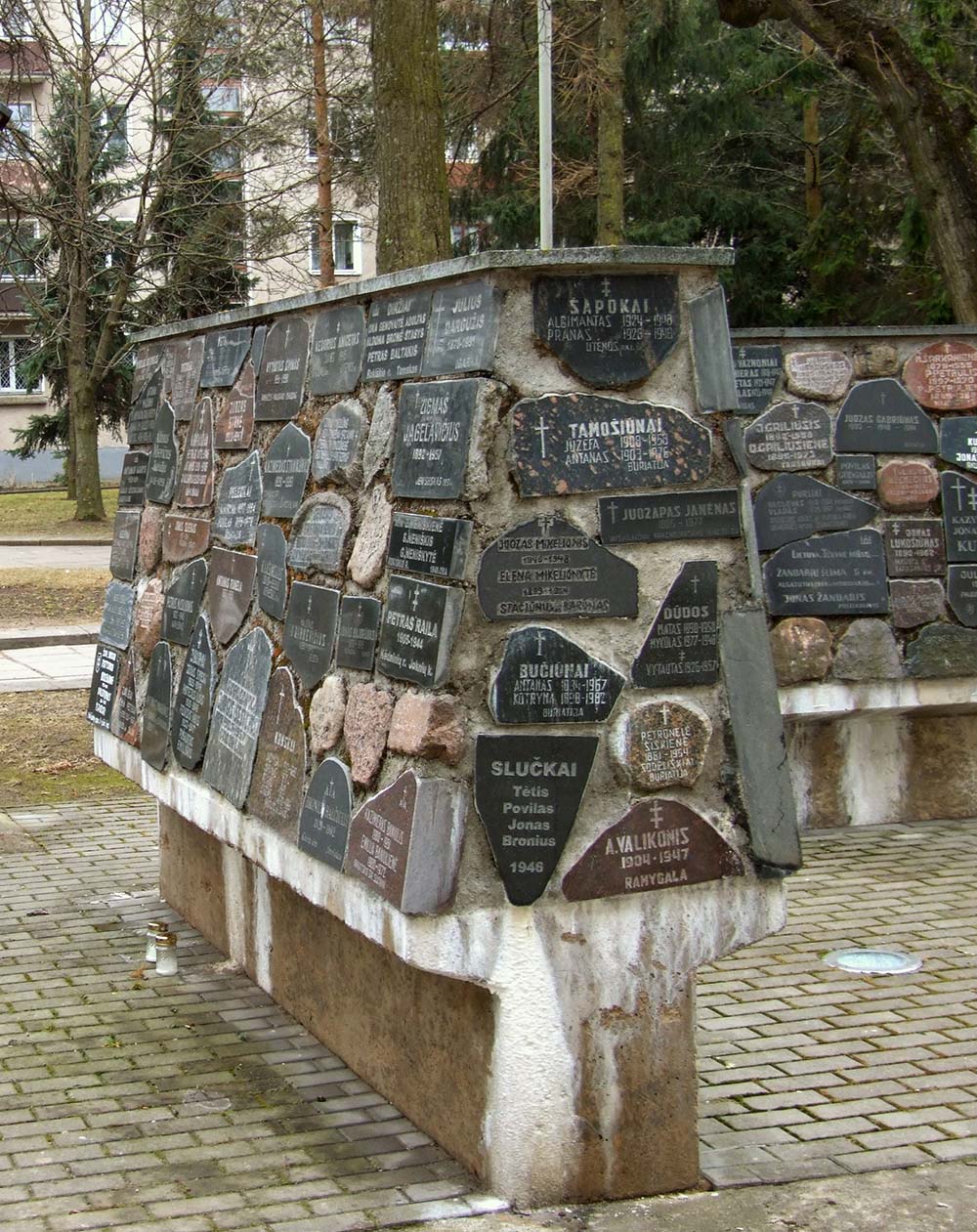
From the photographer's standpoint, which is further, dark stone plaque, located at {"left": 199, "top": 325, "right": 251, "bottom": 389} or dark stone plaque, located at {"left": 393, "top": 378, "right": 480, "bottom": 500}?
dark stone plaque, located at {"left": 199, "top": 325, "right": 251, "bottom": 389}

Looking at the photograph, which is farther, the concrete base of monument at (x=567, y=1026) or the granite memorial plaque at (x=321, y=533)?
the granite memorial plaque at (x=321, y=533)

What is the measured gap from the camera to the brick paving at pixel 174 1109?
3.89m

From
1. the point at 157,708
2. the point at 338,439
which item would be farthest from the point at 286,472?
the point at 157,708

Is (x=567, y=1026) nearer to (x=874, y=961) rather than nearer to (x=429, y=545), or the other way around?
(x=429, y=545)

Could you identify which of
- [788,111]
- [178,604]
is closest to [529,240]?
[788,111]

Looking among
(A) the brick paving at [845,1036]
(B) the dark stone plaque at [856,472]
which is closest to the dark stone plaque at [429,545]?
(A) the brick paving at [845,1036]

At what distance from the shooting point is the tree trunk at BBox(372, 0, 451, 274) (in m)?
9.38

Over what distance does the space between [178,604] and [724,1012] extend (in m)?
2.23

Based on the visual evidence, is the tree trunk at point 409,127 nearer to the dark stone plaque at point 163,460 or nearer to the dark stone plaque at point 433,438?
the dark stone plaque at point 163,460

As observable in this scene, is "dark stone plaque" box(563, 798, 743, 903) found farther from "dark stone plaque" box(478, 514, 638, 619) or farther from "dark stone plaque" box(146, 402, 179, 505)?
"dark stone plaque" box(146, 402, 179, 505)

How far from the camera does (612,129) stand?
18.3m

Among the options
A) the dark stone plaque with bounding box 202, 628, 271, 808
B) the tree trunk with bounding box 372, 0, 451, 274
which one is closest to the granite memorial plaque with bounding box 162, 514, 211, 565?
the dark stone plaque with bounding box 202, 628, 271, 808

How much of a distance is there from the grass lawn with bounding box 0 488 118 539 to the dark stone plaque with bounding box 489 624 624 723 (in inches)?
831

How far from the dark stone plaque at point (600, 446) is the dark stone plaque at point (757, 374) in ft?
11.2
